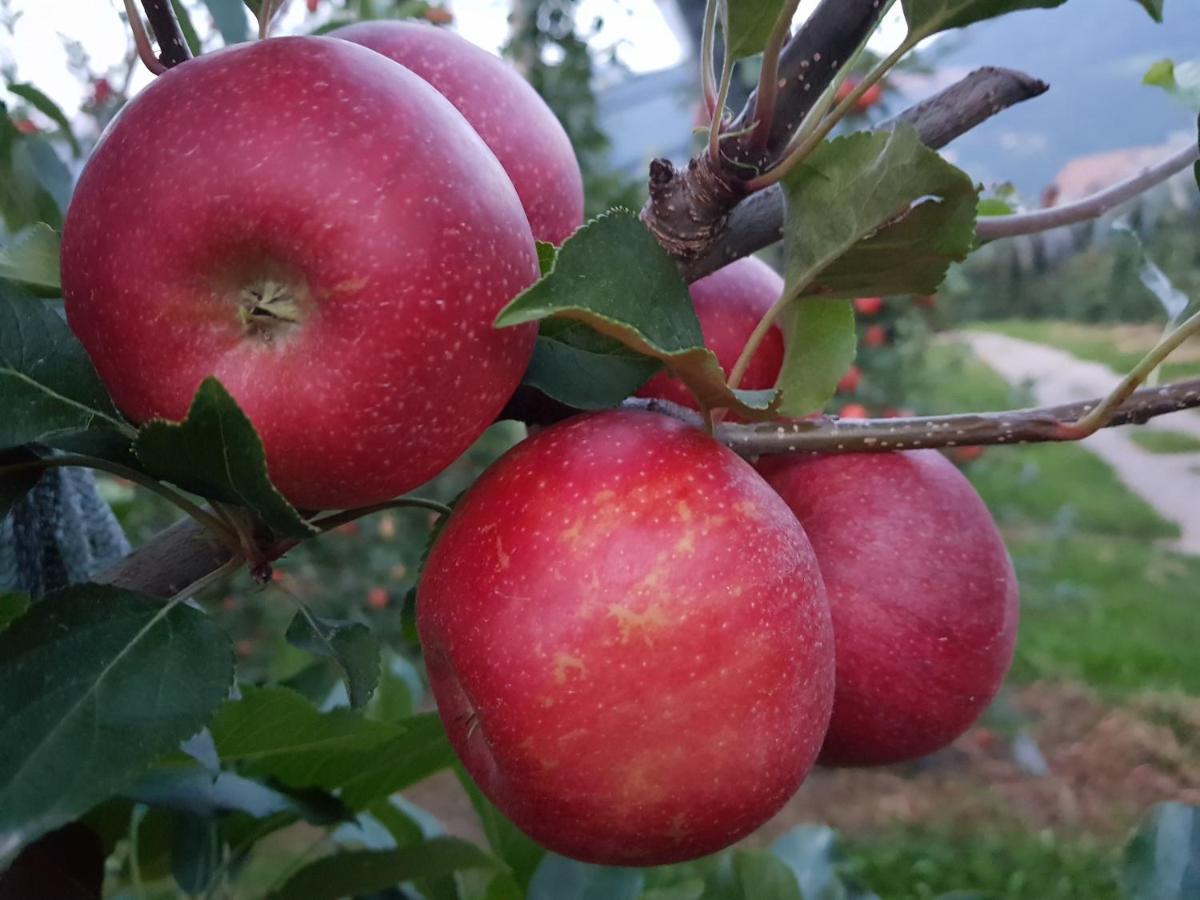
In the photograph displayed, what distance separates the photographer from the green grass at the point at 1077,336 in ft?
16.2

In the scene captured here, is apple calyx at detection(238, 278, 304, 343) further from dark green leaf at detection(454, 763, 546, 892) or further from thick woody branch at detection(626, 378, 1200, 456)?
dark green leaf at detection(454, 763, 546, 892)

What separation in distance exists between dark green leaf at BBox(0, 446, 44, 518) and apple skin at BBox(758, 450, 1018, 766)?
0.34 meters

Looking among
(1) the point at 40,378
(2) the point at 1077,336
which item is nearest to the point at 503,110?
(1) the point at 40,378

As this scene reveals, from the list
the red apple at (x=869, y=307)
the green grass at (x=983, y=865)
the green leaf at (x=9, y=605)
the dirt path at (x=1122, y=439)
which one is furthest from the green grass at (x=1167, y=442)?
the green leaf at (x=9, y=605)

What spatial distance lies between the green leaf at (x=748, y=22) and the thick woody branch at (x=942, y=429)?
0.51ft

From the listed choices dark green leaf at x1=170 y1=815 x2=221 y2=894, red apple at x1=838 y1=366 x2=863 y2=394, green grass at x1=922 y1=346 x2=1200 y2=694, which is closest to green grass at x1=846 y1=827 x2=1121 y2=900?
green grass at x1=922 y1=346 x2=1200 y2=694

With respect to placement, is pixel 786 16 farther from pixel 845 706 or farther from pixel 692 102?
pixel 692 102

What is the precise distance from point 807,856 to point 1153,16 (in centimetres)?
75

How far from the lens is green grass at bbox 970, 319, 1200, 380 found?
493 cm

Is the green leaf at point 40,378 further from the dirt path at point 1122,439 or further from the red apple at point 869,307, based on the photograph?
the dirt path at point 1122,439

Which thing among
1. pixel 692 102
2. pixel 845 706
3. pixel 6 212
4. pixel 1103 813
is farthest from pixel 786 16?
pixel 692 102

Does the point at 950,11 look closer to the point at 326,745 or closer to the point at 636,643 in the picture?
the point at 636,643

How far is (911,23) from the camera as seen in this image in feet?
1.30

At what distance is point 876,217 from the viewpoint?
38 centimetres
